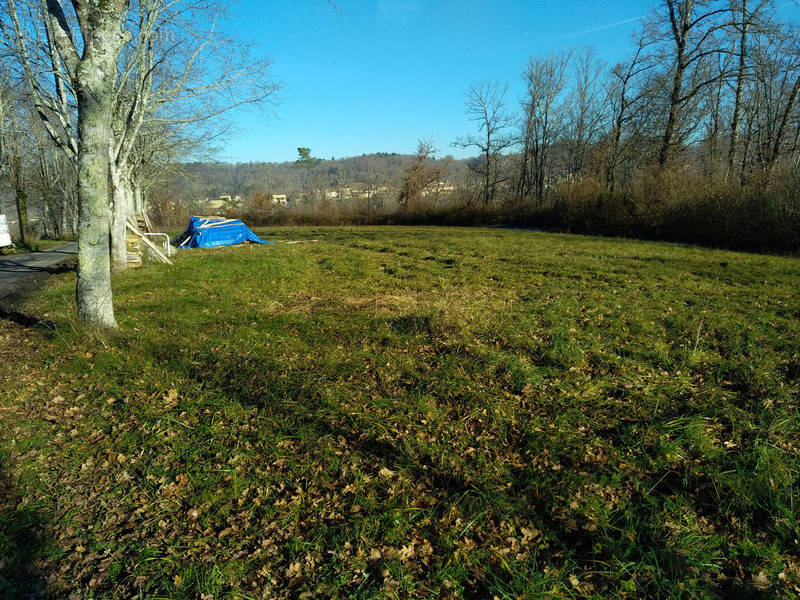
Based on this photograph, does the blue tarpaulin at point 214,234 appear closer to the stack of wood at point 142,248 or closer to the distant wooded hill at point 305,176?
the stack of wood at point 142,248

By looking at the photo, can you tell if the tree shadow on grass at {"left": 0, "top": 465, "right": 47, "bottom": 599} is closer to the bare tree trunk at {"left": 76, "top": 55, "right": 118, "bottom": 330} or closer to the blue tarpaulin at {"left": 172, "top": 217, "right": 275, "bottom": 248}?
the bare tree trunk at {"left": 76, "top": 55, "right": 118, "bottom": 330}

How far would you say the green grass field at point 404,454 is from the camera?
2.41 metres

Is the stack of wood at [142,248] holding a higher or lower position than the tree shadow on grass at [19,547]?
higher

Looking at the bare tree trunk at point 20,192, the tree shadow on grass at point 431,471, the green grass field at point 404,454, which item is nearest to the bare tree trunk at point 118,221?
the green grass field at point 404,454

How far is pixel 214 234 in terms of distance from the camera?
18.1 metres

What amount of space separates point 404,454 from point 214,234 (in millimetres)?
17400

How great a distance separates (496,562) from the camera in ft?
8.14

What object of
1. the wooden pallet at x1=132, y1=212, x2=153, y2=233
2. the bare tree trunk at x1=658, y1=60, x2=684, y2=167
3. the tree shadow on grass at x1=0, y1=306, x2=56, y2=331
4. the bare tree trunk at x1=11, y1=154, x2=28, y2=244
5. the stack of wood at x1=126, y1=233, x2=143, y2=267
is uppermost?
the bare tree trunk at x1=658, y1=60, x2=684, y2=167

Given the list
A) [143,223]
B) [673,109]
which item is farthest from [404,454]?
[673,109]

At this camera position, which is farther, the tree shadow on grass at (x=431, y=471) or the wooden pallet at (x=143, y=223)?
the wooden pallet at (x=143, y=223)

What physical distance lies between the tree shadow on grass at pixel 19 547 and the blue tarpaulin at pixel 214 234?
1634 cm

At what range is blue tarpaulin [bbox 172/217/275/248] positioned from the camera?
17781 millimetres

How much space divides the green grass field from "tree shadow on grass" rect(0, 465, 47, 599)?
1 centimetres

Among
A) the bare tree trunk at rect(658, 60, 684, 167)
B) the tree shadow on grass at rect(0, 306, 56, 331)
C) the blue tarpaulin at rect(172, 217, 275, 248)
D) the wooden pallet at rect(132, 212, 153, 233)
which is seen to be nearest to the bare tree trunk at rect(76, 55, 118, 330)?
the tree shadow on grass at rect(0, 306, 56, 331)
